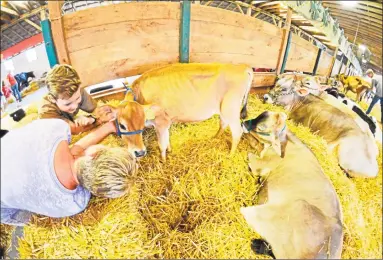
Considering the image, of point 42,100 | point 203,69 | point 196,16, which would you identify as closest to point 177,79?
point 203,69

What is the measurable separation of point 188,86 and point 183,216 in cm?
111

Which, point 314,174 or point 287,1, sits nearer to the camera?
point 314,174

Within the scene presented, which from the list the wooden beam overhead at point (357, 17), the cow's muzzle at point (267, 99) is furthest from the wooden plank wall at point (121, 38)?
the wooden beam overhead at point (357, 17)

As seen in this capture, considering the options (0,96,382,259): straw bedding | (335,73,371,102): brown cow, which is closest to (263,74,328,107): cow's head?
(0,96,382,259): straw bedding

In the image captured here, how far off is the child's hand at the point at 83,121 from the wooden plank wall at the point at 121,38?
353 mm

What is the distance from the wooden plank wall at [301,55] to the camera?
12.1 ft

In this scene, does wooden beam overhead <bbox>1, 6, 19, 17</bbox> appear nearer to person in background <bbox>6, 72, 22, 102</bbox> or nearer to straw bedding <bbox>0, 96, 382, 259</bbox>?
person in background <bbox>6, 72, 22, 102</bbox>

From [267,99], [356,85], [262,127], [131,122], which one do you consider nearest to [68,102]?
[131,122]

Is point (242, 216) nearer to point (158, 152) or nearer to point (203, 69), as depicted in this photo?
point (158, 152)

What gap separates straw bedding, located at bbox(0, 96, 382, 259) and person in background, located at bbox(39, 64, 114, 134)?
25cm

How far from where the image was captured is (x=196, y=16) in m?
2.39

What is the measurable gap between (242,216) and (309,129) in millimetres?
1843

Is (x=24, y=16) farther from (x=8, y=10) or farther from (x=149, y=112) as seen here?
(x=149, y=112)

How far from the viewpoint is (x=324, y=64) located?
4.85 metres
